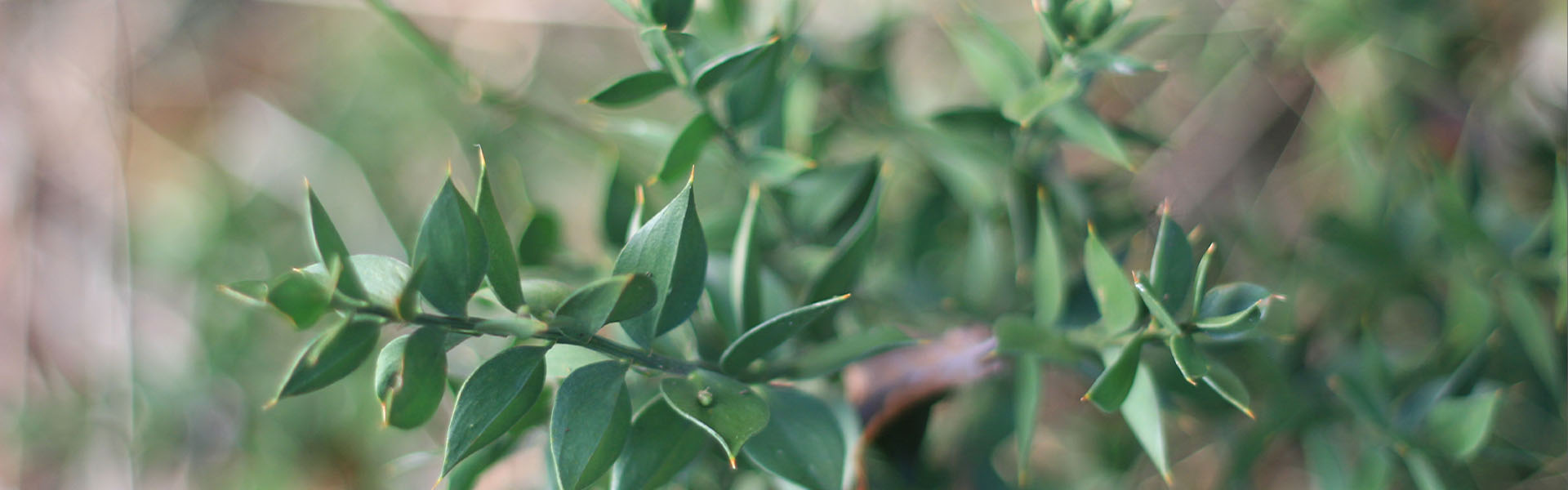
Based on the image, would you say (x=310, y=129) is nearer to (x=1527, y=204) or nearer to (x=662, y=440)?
(x=662, y=440)

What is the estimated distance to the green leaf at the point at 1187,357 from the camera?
1.55ft

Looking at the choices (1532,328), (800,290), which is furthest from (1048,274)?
(1532,328)

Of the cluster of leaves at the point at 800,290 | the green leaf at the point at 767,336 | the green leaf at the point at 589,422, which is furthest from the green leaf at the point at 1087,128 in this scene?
the green leaf at the point at 589,422

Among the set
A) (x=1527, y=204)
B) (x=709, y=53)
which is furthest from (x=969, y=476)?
(x=1527, y=204)

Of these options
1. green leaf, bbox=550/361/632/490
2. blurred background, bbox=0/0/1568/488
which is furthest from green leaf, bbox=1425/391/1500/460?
green leaf, bbox=550/361/632/490

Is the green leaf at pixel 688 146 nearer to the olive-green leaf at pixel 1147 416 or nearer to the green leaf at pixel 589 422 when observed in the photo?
the green leaf at pixel 589 422

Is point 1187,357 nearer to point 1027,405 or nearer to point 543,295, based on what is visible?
point 1027,405

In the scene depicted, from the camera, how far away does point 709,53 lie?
2.08 ft

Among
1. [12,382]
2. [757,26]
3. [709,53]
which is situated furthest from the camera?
[12,382]

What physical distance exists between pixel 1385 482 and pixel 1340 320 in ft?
0.92

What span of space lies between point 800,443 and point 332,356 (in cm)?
27

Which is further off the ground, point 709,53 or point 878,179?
point 709,53

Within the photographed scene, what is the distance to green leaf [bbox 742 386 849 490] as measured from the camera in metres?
0.51

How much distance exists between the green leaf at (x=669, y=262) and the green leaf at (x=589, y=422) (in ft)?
0.10
